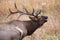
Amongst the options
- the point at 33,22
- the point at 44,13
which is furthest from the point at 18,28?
the point at 44,13

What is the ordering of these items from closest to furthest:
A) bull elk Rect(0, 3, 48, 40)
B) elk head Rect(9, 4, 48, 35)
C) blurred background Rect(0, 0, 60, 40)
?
bull elk Rect(0, 3, 48, 40), elk head Rect(9, 4, 48, 35), blurred background Rect(0, 0, 60, 40)

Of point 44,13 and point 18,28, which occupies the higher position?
point 18,28

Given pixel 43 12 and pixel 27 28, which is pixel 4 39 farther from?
pixel 43 12

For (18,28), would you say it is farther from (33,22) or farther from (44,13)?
(44,13)

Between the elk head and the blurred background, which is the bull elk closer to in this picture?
the elk head

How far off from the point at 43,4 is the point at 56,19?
1381mm

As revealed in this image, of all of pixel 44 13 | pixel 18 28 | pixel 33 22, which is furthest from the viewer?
pixel 44 13

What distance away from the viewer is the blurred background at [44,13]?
36.5 ft

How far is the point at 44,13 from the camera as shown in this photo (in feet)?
41.9

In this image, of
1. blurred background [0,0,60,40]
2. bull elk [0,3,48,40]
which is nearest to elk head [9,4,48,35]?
bull elk [0,3,48,40]

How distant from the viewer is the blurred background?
11.1 metres

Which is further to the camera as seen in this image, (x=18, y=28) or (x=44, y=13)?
(x=44, y=13)

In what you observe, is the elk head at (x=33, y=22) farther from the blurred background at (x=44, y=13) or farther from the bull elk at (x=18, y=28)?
the blurred background at (x=44, y=13)

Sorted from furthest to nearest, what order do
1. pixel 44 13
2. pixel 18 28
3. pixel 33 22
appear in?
pixel 44 13 < pixel 33 22 < pixel 18 28
